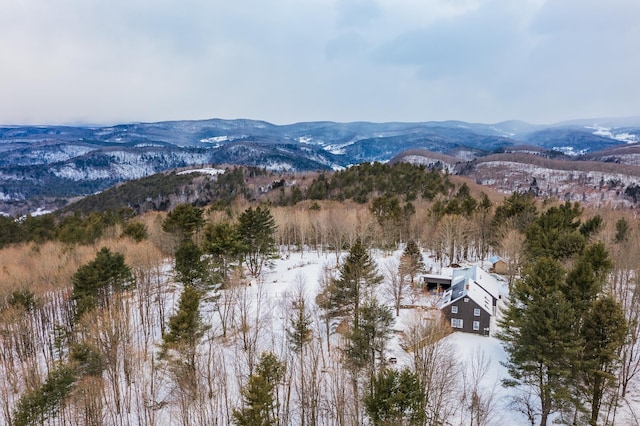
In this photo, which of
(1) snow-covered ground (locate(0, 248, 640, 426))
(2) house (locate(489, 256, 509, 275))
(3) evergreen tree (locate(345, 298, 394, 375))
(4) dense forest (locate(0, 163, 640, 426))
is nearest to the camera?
(4) dense forest (locate(0, 163, 640, 426))

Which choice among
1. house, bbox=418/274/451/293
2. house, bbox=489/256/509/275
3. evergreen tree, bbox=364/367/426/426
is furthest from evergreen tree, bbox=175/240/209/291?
house, bbox=489/256/509/275

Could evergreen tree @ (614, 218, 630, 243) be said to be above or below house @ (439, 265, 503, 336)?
above

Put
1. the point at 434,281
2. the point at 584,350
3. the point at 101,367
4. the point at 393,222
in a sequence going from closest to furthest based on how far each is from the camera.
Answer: the point at 584,350, the point at 101,367, the point at 434,281, the point at 393,222

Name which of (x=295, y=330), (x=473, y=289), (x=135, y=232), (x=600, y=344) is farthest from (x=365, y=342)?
(x=135, y=232)

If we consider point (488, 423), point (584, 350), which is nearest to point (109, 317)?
point (488, 423)

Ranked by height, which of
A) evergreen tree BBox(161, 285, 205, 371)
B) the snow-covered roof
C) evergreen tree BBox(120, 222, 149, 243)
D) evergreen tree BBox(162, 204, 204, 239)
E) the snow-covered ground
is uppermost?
evergreen tree BBox(162, 204, 204, 239)

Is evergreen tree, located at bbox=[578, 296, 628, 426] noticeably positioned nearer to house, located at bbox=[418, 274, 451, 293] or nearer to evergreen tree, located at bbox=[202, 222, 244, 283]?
house, located at bbox=[418, 274, 451, 293]

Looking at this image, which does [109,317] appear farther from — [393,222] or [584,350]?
[393,222]
